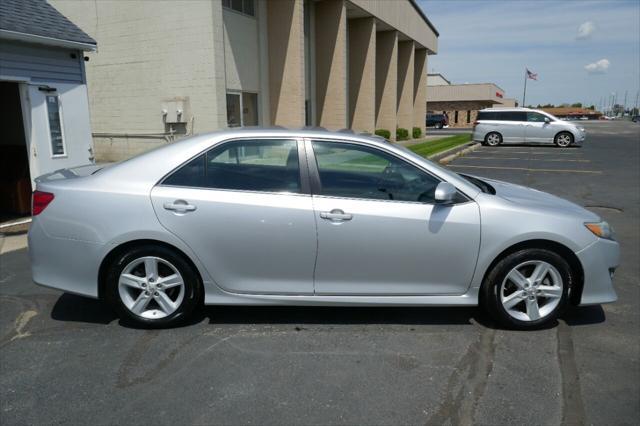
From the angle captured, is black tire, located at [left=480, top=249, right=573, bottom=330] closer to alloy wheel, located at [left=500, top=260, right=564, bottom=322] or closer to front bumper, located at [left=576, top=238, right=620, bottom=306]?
alloy wheel, located at [left=500, top=260, right=564, bottom=322]

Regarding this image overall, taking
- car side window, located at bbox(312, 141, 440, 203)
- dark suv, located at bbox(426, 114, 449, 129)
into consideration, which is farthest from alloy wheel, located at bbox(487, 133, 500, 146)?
dark suv, located at bbox(426, 114, 449, 129)

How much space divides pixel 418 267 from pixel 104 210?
2439mm

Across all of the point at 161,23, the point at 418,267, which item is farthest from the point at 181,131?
the point at 418,267

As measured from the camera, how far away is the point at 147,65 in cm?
1475

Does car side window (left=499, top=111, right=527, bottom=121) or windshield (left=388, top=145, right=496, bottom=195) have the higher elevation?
car side window (left=499, top=111, right=527, bottom=121)

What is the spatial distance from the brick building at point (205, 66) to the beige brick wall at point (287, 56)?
0.03 metres

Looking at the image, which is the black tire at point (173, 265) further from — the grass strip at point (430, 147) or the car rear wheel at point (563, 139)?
the car rear wheel at point (563, 139)

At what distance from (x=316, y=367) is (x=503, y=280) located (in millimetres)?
1580

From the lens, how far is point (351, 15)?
23266 millimetres

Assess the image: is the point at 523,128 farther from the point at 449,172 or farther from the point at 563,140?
the point at 449,172

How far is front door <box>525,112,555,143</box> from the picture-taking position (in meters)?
23.2

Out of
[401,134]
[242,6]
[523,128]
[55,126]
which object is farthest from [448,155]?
[55,126]

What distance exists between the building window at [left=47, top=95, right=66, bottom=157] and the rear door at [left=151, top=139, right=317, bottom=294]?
6.38m

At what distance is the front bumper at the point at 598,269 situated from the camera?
145 inches
